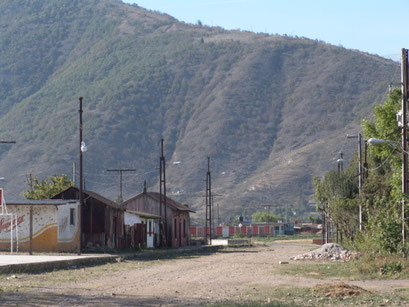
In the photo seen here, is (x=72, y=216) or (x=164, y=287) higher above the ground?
(x=72, y=216)

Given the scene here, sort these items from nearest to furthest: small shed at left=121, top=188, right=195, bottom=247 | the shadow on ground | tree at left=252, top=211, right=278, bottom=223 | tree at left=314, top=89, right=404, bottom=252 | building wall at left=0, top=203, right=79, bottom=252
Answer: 1. the shadow on ground
2. tree at left=314, top=89, right=404, bottom=252
3. building wall at left=0, top=203, right=79, bottom=252
4. small shed at left=121, top=188, right=195, bottom=247
5. tree at left=252, top=211, right=278, bottom=223

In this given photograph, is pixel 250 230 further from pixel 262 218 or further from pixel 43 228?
pixel 43 228

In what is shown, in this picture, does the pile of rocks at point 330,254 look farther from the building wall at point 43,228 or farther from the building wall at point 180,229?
the building wall at point 180,229

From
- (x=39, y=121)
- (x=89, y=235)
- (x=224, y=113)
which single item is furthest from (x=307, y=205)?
(x=89, y=235)

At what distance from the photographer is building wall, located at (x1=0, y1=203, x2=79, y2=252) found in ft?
146

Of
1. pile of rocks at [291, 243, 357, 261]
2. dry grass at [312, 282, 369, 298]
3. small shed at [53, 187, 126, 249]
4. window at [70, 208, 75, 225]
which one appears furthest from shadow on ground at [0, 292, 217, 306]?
small shed at [53, 187, 126, 249]

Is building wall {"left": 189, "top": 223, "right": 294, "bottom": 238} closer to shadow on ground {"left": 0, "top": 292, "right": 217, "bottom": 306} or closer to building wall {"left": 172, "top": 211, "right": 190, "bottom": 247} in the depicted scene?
building wall {"left": 172, "top": 211, "right": 190, "bottom": 247}

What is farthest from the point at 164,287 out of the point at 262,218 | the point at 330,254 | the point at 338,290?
the point at 262,218

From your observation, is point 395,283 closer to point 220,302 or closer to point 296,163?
point 220,302

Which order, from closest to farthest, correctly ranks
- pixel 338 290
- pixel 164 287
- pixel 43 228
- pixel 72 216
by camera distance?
pixel 338 290 < pixel 164 287 < pixel 43 228 < pixel 72 216

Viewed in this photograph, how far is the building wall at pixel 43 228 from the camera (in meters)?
44.4

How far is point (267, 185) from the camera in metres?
147

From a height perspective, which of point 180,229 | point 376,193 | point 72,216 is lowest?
point 180,229

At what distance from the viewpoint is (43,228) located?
147ft
